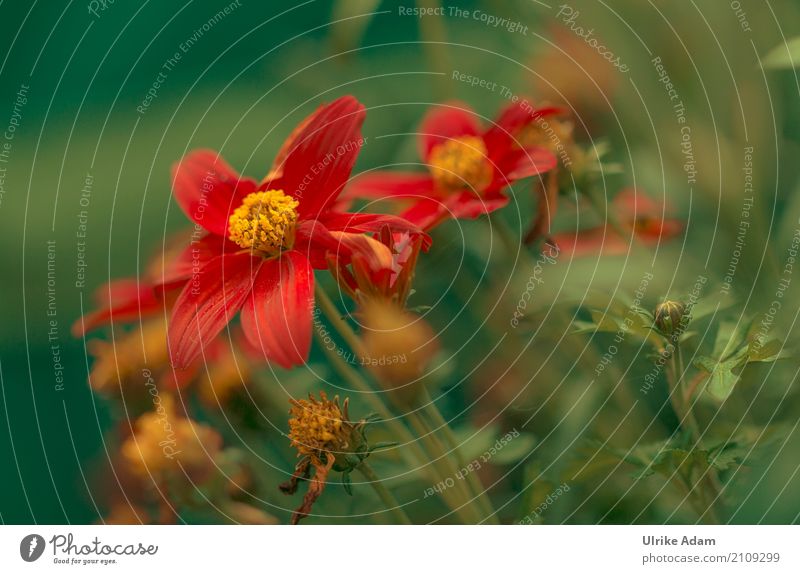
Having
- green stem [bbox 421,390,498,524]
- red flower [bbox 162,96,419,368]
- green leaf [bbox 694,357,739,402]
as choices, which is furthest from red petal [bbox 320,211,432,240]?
green leaf [bbox 694,357,739,402]

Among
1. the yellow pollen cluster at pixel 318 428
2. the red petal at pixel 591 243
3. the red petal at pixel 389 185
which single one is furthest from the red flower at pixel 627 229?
the yellow pollen cluster at pixel 318 428

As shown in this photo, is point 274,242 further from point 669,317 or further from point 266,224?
point 669,317

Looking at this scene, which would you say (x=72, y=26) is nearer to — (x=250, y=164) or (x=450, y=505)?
(x=250, y=164)

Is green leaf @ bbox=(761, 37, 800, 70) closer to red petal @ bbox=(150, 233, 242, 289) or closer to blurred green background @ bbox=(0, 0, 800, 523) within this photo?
blurred green background @ bbox=(0, 0, 800, 523)

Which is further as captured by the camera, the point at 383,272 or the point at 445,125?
the point at 445,125

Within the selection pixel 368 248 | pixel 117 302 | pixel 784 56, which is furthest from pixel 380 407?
pixel 784 56
